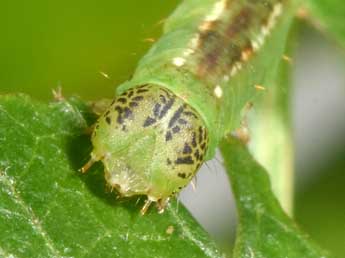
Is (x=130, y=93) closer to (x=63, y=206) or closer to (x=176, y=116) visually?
(x=176, y=116)

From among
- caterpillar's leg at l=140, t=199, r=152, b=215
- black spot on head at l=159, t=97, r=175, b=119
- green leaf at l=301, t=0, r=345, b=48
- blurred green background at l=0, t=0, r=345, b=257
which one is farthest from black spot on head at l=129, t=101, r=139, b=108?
green leaf at l=301, t=0, r=345, b=48

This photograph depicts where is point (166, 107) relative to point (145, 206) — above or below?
above

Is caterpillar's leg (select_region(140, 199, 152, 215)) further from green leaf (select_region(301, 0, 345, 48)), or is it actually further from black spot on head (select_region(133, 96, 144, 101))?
green leaf (select_region(301, 0, 345, 48))

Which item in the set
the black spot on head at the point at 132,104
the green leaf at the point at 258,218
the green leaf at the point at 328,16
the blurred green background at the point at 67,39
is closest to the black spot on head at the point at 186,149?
the black spot on head at the point at 132,104

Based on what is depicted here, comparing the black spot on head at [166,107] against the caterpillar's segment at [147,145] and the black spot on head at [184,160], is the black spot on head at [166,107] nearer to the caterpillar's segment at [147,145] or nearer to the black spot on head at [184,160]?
the caterpillar's segment at [147,145]

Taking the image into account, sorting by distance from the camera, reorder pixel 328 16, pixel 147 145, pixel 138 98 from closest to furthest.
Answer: pixel 147 145
pixel 138 98
pixel 328 16

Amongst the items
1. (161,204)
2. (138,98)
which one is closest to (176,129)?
(138,98)
